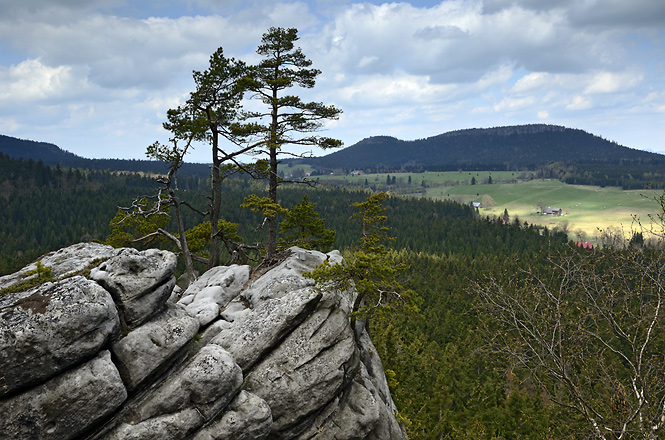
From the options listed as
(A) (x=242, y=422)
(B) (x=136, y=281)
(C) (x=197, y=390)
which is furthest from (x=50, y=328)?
(A) (x=242, y=422)

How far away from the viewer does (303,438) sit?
57.3 feet

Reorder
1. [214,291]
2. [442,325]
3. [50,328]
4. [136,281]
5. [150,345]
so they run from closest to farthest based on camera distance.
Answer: [50,328] → [150,345] → [136,281] → [214,291] → [442,325]

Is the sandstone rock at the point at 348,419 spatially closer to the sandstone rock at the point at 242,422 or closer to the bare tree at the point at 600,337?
the sandstone rock at the point at 242,422

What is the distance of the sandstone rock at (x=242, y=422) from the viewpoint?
14.8 metres

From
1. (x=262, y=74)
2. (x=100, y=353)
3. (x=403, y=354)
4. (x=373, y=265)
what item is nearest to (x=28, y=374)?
(x=100, y=353)

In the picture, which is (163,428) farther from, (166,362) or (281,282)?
(281,282)

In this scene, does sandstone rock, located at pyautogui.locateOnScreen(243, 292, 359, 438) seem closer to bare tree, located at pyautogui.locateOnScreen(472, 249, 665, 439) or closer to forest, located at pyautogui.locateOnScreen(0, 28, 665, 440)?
forest, located at pyautogui.locateOnScreen(0, 28, 665, 440)

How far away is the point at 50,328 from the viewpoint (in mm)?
12664

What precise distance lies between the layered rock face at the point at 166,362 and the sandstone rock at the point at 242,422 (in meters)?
0.04

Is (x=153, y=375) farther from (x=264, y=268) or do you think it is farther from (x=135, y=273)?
(x=264, y=268)

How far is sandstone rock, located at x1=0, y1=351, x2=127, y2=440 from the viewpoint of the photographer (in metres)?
12.0

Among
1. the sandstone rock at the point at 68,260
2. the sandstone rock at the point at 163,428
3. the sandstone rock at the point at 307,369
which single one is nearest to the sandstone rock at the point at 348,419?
the sandstone rock at the point at 307,369

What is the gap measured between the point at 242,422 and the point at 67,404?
624cm

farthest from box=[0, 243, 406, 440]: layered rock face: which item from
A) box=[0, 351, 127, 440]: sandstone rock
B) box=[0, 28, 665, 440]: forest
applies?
box=[0, 28, 665, 440]: forest
